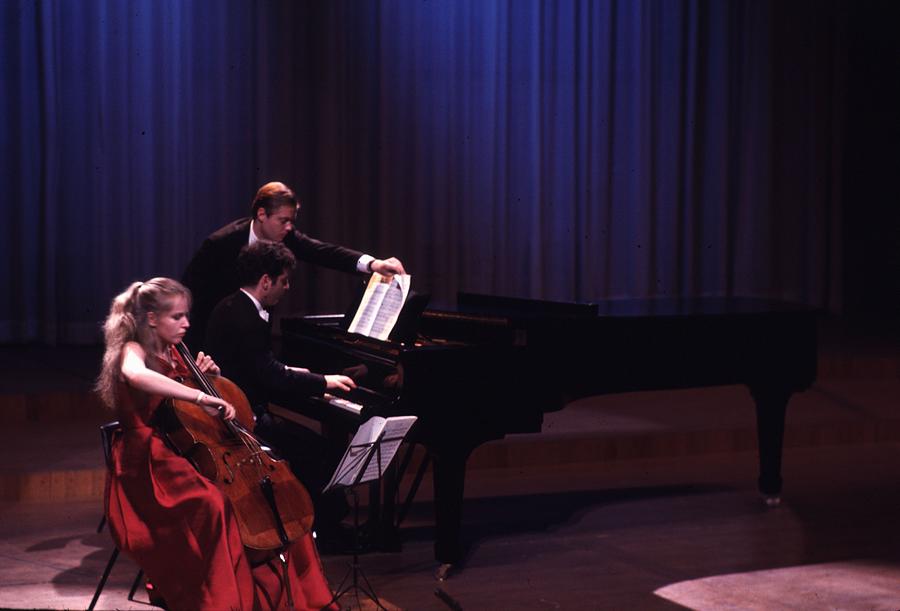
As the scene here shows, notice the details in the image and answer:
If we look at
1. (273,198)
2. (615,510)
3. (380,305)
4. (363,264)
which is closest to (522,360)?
(380,305)

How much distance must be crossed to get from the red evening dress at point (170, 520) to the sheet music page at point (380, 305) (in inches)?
31.0

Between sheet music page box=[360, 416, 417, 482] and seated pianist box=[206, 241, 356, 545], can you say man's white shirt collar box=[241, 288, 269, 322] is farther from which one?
sheet music page box=[360, 416, 417, 482]

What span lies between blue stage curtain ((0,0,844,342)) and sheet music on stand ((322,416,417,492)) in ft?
14.2

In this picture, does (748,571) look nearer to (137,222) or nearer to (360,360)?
(360,360)

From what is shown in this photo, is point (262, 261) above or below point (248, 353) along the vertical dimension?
above

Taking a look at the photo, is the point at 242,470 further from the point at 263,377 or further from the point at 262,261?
the point at 262,261

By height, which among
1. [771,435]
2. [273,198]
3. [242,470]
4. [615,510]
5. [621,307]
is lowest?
[615,510]

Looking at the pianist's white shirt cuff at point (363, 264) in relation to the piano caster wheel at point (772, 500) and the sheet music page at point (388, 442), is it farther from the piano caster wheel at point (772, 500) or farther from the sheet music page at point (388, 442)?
the piano caster wheel at point (772, 500)

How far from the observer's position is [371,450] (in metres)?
3.28

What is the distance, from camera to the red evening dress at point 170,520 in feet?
10.5

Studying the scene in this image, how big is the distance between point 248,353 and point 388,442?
2.11ft

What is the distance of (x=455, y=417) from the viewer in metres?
3.83

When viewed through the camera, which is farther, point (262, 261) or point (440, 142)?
point (440, 142)

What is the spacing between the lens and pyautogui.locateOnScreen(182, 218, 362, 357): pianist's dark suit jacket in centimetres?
429
